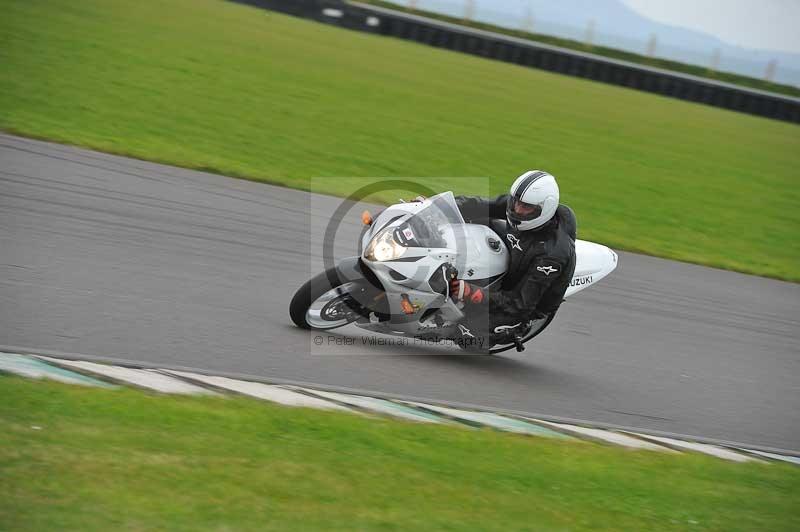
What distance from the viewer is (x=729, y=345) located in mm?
8875

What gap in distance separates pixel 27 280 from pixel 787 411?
608cm

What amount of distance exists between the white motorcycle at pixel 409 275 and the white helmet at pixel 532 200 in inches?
9.6

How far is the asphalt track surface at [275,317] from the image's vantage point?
19.5 feet

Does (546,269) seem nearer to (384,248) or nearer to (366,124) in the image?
(384,248)

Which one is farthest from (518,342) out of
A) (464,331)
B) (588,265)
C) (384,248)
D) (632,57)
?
(632,57)

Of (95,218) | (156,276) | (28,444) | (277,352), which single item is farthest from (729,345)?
(28,444)

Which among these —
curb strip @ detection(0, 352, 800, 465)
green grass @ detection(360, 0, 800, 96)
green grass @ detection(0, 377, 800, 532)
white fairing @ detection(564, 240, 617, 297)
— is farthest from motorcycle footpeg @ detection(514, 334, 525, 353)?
green grass @ detection(360, 0, 800, 96)

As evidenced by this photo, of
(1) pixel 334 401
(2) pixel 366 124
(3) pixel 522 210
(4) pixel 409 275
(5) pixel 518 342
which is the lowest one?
(1) pixel 334 401

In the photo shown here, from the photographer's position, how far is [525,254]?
21.4ft

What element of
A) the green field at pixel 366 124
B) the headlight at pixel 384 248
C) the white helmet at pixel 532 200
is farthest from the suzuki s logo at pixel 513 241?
the green field at pixel 366 124

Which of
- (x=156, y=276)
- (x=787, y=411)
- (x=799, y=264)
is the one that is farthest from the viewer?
(x=799, y=264)

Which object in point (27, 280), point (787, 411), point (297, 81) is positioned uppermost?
point (297, 81)

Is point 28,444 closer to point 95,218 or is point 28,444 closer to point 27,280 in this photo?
point 27,280

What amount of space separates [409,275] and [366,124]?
9.99 metres
